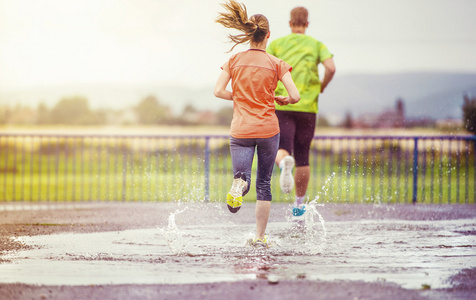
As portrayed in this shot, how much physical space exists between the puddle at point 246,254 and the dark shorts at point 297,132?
875mm

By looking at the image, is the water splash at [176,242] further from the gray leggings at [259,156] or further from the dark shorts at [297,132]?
the dark shorts at [297,132]

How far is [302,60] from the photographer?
7.91 meters

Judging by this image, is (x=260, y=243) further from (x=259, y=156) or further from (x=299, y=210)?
(x=299, y=210)

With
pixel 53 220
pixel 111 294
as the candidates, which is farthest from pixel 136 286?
pixel 53 220

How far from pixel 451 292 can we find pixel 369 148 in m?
7.51

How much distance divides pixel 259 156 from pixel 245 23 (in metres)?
1.25

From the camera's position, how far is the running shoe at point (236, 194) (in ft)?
19.9

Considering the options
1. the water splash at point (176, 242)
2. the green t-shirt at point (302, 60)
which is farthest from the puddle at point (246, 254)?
the green t-shirt at point (302, 60)

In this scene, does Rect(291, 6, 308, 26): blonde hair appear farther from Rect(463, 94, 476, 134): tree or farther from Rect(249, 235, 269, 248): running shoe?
Rect(463, 94, 476, 134): tree

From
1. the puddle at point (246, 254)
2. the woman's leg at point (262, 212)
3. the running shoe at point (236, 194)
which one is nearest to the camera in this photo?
the puddle at point (246, 254)

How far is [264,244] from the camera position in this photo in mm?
6367

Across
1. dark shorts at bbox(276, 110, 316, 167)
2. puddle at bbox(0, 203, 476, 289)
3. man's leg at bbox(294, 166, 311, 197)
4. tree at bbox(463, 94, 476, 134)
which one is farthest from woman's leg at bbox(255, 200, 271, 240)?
tree at bbox(463, 94, 476, 134)

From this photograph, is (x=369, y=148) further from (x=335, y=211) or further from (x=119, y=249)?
(x=119, y=249)

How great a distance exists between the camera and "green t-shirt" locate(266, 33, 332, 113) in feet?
26.0
